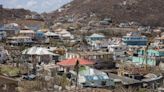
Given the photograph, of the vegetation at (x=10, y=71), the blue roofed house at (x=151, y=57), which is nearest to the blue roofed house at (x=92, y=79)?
the vegetation at (x=10, y=71)

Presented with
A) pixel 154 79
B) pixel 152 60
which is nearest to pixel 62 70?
pixel 154 79

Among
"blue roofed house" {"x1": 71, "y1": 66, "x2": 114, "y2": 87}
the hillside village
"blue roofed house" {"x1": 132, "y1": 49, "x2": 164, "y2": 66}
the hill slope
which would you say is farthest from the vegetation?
the hill slope

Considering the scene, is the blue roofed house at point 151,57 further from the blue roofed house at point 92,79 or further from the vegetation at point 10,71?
the vegetation at point 10,71

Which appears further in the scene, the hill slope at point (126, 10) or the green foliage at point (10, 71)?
the hill slope at point (126, 10)

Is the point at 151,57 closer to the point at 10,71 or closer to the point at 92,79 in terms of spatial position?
the point at 92,79

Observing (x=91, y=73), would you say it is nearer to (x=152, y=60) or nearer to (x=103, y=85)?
(x=103, y=85)
